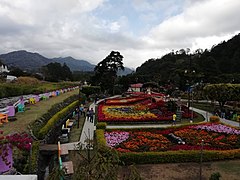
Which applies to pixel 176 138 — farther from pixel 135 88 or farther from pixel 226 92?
pixel 135 88

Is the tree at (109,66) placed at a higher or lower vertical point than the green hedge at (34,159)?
higher

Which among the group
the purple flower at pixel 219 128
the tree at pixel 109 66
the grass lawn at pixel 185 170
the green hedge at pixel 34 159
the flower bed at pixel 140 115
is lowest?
the grass lawn at pixel 185 170

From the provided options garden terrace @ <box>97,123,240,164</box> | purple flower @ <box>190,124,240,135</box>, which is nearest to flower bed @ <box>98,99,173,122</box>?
garden terrace @ <box>97,123,240,164</box>

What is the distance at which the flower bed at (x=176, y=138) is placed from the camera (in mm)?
13322

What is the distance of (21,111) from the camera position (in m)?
19.5

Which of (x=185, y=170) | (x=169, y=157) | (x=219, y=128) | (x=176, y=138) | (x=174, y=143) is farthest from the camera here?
(x=219, y=128)

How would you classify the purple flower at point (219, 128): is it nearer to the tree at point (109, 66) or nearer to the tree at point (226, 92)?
the tree at point (226, 92)

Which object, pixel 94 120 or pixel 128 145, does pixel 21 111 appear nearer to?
pixel 94 120

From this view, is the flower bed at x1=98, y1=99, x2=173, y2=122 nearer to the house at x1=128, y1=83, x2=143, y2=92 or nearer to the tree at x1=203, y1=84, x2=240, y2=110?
the tree at x1=203, y1=84, x2=240, y2=110

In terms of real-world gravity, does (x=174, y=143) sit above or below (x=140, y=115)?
below

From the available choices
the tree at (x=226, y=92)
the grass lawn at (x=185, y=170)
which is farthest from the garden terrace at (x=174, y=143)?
the tree at (x=226, y=92)

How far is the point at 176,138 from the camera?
592 inches

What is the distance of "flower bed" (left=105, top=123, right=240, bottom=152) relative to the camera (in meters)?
13.3

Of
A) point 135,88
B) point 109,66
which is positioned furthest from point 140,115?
point 135,88
